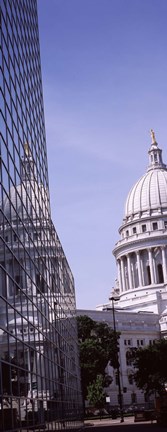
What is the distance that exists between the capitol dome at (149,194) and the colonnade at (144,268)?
13290 mm

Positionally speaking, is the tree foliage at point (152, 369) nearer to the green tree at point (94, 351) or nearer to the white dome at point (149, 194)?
the green tree at point (94, 351)

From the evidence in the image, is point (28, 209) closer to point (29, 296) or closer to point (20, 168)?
point (20, 168)

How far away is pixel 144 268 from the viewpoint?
575ft

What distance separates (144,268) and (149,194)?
23096mm

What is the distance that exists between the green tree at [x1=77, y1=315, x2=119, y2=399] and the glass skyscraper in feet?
207

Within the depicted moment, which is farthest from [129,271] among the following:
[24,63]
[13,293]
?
[13,293]

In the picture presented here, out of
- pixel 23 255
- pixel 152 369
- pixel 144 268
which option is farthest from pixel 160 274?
pixel 23 255

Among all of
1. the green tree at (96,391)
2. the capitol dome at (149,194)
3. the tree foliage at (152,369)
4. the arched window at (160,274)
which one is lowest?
the green tree at (96,391)

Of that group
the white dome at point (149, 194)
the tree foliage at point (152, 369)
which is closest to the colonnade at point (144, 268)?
the white dome at point (149, 194)

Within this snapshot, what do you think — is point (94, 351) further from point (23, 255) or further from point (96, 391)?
point (23, 255)

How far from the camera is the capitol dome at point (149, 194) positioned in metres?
185

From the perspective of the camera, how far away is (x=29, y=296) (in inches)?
1184

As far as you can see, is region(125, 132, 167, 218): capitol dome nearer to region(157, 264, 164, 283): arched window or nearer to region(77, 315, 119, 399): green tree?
region(157, 264, 164, 283): arched window

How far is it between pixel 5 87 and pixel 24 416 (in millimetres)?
12149
